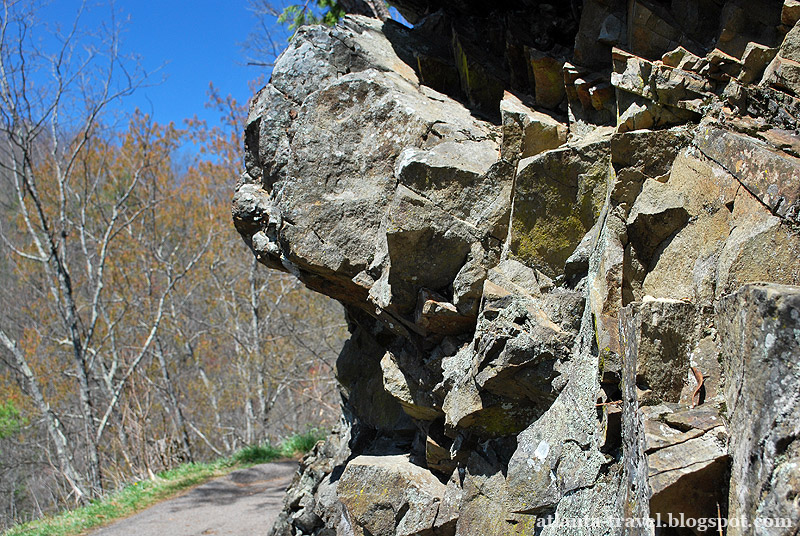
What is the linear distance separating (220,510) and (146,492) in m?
1.55

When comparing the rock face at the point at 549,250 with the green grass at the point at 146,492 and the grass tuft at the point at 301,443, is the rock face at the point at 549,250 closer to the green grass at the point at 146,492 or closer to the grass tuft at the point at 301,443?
the green grass at the point at 146,492

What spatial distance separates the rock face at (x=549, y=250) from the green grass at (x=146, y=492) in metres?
3.68

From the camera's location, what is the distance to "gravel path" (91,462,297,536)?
705 cm

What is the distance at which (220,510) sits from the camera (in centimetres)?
778

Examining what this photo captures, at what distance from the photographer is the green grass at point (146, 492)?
7.65m

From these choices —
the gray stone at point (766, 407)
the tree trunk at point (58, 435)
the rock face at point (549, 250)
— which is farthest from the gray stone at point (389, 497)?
the tree trunk at point (58, 435)

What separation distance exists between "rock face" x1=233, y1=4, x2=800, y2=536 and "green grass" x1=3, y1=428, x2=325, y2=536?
145 inches

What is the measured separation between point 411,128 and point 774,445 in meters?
3.25

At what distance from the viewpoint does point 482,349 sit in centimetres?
360

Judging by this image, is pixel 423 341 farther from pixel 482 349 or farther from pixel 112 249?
pixel 112 249

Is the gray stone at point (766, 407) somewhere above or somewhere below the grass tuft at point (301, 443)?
above

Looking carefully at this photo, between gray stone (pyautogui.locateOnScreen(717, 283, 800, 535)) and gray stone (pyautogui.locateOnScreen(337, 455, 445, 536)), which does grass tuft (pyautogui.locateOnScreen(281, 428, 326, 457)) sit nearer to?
gray stone (pyautogui.locateOnScreen(337, 455, 445, 536))

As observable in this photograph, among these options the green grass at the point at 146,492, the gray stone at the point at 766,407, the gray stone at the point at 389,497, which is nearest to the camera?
the gray stone at the point at 766,407

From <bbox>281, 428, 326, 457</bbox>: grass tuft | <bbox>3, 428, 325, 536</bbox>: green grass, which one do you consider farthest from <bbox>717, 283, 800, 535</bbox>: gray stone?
<bbox>281, 428, 326, 457</bbox>: grass tuft
